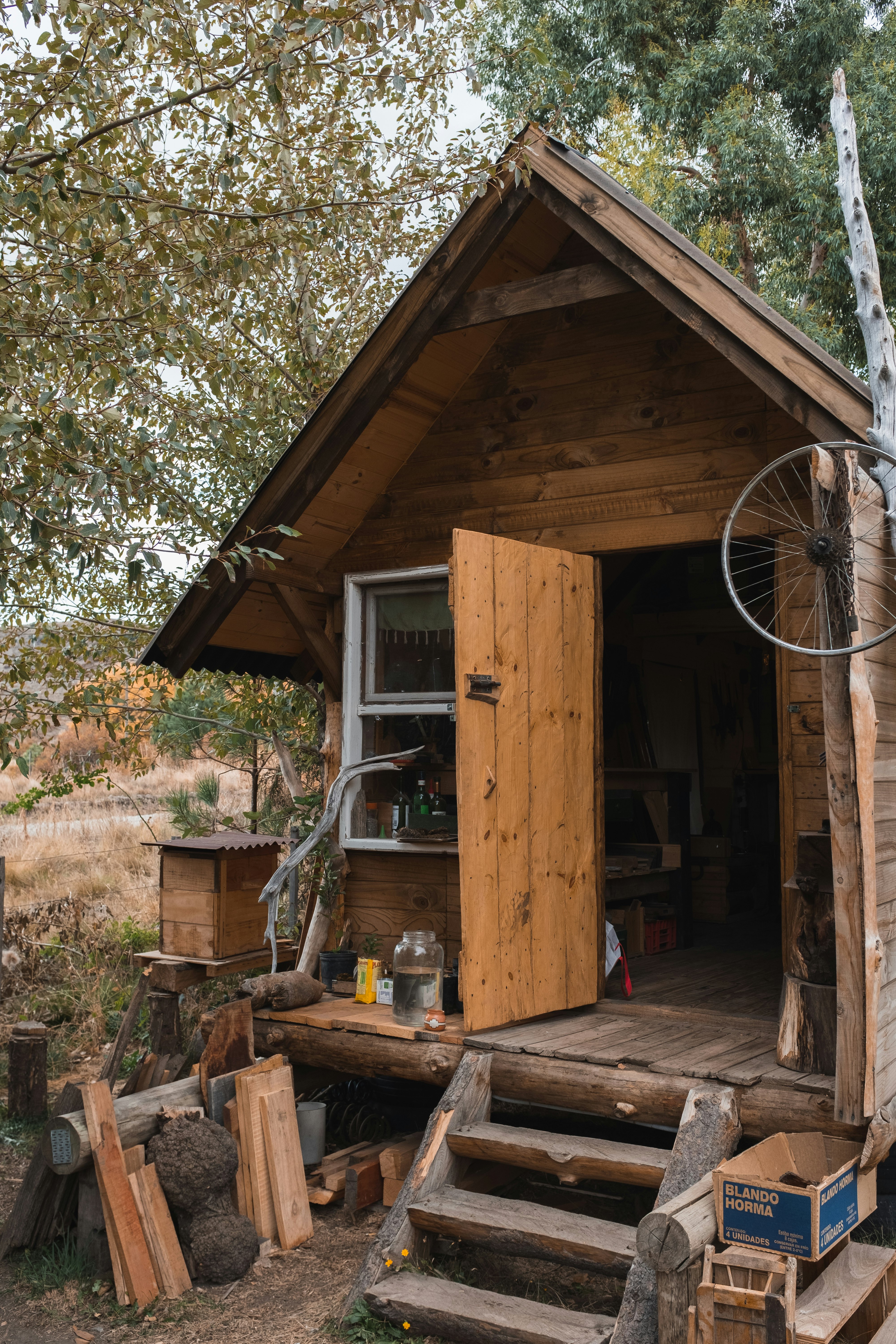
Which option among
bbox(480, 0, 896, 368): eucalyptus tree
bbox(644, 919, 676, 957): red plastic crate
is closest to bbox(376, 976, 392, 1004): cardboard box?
bbox(644, 919, 676, 957): red plastic crate

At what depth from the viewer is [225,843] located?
19.0 feet

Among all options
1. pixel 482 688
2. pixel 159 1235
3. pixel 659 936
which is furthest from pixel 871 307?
pixel 159 1235

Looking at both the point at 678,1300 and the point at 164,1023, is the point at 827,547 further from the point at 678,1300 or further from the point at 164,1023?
the point at 164,1023

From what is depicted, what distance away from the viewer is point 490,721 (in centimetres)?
493

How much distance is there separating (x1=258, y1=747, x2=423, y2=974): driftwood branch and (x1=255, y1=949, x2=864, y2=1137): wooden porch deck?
40 cm

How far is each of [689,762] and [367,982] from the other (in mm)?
4482

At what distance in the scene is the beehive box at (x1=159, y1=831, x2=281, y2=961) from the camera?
5.77 metres

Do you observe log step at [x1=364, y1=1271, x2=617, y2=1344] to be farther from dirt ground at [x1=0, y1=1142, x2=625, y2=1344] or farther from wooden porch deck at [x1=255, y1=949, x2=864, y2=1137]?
wooden porch deck at [x1=255, y1=949, x2=864, y2=1137]

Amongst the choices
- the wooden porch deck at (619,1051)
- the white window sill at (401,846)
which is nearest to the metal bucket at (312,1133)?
the wooden porch deck at (619,1051)

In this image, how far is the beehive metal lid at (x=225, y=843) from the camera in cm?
574

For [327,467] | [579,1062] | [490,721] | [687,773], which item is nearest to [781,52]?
[687,773]

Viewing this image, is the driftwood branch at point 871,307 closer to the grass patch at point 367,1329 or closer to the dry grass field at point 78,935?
the grass patch at point 367,1329

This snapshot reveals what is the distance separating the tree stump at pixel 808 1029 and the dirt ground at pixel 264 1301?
111 cm

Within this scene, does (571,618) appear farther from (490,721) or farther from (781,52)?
(781,52)
